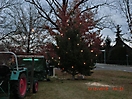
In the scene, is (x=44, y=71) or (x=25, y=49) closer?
(x=44, y=71)

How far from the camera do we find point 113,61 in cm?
6638

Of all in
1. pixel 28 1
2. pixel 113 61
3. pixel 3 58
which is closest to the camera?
pixel 3 58

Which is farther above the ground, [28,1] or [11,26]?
[28,1]

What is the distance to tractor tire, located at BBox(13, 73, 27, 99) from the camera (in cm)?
687

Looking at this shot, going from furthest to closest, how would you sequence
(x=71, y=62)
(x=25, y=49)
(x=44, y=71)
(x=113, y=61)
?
(x=113, y=61) → (x=25, y=49) → (x=71, y=62) → (x=44, y=71)

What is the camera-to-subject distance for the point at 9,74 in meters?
6.94

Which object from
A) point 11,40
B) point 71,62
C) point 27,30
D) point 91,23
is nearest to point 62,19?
point 91,23

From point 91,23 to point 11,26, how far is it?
10.6 m

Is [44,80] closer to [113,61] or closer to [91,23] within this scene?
[91,23]

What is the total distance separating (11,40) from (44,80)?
4.79m

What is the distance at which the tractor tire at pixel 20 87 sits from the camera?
6.87 m

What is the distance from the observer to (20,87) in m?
7.44

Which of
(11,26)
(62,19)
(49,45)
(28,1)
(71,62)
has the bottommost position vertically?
(71,62)

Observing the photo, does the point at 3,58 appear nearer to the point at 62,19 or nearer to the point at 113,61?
the point at 62,19
